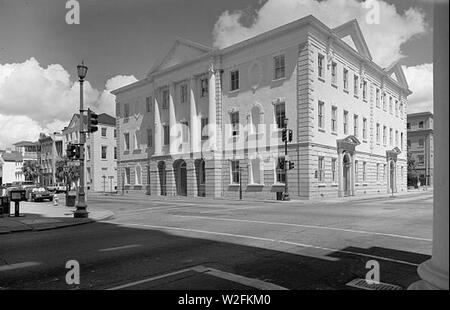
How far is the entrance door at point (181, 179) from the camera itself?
4206 centimetres

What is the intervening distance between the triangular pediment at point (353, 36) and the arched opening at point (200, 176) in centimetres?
1791

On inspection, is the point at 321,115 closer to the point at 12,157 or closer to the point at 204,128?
the point at 204,128

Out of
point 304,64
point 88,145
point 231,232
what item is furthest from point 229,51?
point 88,145

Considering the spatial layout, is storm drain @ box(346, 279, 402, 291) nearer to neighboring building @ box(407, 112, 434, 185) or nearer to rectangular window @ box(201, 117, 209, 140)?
rectangular window @ box(201, 117, 209, 140)

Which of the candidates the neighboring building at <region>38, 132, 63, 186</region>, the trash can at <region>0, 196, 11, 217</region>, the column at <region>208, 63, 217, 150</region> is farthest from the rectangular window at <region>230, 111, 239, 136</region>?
the neighboring building at <region>38, 132, 63, 186</region>

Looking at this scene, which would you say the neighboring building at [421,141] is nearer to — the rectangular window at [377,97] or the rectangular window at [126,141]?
the rectangular window at [377,97]

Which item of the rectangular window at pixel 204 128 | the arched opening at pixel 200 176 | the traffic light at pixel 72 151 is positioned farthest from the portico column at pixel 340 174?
the traffic light at pixel 72 151

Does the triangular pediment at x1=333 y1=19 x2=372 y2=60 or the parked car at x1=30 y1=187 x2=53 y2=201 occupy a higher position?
the triangular pediment at x1=333 y1=19 x2=372 y2=60

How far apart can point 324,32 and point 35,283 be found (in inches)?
1242

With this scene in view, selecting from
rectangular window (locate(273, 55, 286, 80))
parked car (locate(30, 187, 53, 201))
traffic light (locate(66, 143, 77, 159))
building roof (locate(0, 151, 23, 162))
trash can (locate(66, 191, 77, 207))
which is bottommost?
parked car (locate(30, 187, 53, 201))

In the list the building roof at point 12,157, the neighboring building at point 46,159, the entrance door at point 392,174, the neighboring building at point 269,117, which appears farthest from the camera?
the building roof at point 12,157

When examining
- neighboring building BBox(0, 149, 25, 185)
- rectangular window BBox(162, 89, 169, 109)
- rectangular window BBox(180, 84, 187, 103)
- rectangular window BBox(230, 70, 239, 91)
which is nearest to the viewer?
rectangular window BBox(230, 70, 239, 91)

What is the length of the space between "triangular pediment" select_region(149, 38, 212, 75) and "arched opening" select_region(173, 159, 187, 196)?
11.1 meters

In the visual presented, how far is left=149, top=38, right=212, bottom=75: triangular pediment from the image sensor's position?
39.3 m
